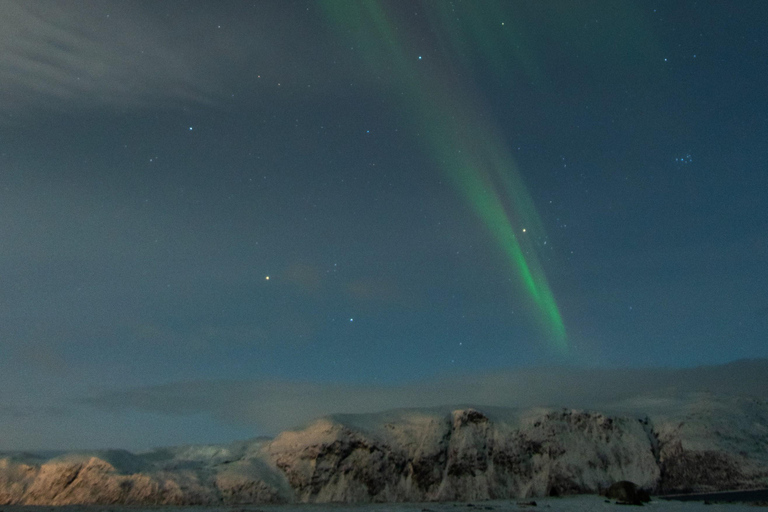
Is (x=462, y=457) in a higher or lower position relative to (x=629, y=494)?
higher

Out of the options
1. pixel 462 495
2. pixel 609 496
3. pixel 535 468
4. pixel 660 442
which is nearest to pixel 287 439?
pixel 462 495

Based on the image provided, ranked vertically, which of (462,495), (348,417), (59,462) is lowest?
(462,495)

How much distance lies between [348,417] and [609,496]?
31.2 metres

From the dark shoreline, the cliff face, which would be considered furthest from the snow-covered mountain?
the dark shoreline

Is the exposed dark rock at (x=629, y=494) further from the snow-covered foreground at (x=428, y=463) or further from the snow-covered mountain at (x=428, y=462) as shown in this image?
the snow-covered mountain at (x=428, y=462)

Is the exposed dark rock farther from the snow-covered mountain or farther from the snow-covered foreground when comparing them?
the snow-covered mountain

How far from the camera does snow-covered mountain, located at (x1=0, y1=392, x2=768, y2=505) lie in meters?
57.6

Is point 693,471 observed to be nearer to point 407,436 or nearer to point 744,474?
point 744,474

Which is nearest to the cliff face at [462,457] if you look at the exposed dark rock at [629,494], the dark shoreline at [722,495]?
the dark shoreline at [722,495]

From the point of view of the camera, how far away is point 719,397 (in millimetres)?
81500

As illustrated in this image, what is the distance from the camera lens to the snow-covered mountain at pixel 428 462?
5759 centimetres

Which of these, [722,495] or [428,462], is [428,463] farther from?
[722,495]

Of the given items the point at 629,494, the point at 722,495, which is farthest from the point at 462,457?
the point at 722,495

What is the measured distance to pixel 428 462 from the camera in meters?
65.6
